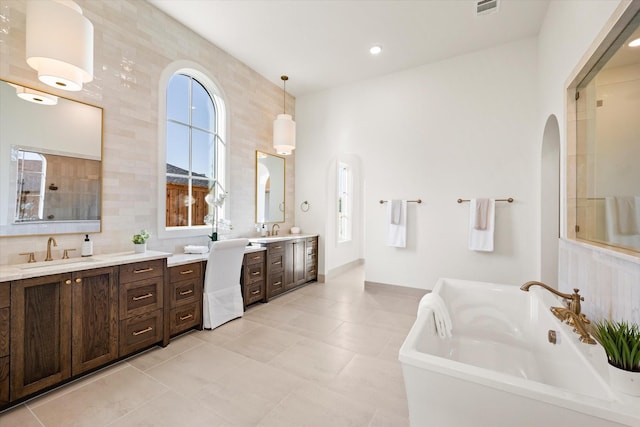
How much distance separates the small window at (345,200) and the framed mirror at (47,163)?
4836mm

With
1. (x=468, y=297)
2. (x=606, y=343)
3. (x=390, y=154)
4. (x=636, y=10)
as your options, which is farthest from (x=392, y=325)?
(x=636, y=10)

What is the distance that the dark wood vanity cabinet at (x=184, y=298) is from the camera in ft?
9.17

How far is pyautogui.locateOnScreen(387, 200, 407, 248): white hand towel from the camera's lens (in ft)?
14.4

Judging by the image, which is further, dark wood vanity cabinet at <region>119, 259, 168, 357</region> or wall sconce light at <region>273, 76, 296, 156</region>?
wall sconce light at <region>273, 76, 296, 156</region>

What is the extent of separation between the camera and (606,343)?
1.15m

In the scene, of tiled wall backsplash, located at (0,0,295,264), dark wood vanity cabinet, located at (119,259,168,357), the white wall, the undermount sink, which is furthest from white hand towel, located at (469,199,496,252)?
the undermount sink

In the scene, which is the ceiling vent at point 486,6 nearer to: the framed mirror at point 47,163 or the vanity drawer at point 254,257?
the vanity drawer at point 254,257

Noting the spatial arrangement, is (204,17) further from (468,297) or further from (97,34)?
(468,297)

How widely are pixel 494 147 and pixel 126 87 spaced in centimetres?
458

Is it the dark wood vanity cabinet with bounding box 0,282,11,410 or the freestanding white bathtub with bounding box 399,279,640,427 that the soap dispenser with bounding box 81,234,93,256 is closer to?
the dark wood vanity cabinet with bounding box 0,282,11,410

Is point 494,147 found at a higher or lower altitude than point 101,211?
higher

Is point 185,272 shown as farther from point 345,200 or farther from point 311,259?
point 345,200

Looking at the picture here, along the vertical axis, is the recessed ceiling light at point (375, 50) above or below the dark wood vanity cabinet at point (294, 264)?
above

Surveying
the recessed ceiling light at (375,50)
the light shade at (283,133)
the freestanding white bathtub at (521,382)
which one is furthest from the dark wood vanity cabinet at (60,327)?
the recessed ceiling light at (375,50)
